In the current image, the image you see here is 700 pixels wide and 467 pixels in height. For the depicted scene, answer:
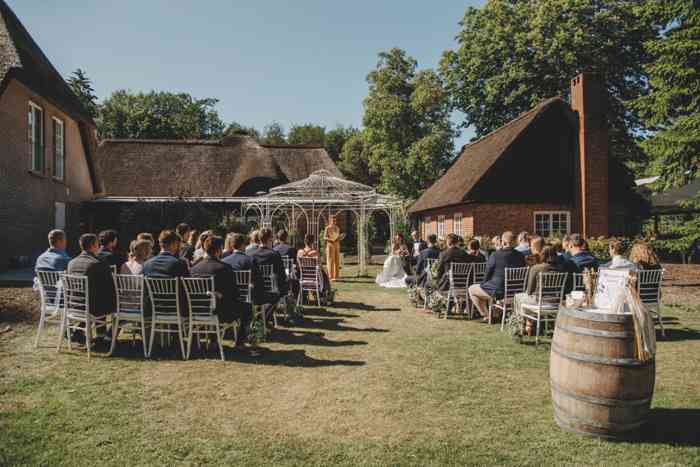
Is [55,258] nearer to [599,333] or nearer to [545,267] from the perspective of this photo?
[599,333]

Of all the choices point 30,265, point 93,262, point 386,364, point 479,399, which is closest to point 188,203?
point 30,265

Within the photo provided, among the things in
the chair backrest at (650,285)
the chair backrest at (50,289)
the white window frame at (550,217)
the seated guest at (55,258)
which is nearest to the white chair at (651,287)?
the chair backrest at (650,285)

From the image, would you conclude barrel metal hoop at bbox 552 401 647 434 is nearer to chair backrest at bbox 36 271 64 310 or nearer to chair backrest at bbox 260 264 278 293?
chair backrest at bbox 260 264 278 293

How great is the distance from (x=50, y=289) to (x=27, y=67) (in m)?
10.5

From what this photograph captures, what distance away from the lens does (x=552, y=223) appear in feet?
62.0

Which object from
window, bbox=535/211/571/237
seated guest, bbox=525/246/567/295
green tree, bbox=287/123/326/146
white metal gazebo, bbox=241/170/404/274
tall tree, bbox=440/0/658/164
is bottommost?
seated guest, bbox=525/246/567/295

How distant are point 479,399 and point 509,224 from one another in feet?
48.6

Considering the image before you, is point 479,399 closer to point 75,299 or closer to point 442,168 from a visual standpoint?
point 75,299

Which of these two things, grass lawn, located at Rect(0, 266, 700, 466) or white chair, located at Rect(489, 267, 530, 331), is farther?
white chair, located at Rect(489, 267, 530, 331)

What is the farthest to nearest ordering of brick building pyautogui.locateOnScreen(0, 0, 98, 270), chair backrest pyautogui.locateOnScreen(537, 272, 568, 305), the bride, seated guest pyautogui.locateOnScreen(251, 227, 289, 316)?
the bride
brick building pyautogui.locateOnScreen(0, 0, 98, 270)
seated guest pyautogui.locateOnScreen(251, 227, 289, 316)
chair backrest pyautogui.locateOnScreen(537, 272, 568, 305)

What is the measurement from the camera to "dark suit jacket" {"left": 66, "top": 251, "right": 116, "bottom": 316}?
628 cm

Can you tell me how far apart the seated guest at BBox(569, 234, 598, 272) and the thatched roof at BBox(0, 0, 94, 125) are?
14308mm

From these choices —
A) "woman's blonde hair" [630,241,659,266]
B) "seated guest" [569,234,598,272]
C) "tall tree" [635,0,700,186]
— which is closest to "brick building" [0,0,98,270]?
"seated guest" [569,234,598,272]

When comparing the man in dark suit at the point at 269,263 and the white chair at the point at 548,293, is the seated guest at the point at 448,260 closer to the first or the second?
the white chair at the point at 548,293
